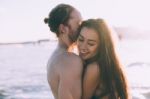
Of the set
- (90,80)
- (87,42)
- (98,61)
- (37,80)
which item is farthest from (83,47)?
(37,80)

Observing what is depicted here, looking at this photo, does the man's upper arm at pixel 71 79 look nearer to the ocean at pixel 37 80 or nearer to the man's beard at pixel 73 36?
the man's beard at pixel 73 36

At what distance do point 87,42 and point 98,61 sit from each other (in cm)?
18

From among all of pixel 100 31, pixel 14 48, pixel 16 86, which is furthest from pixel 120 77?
pixel 14 48

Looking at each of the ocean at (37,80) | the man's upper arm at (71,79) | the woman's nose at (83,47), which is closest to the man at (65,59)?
the man's upper arm at (71,79)

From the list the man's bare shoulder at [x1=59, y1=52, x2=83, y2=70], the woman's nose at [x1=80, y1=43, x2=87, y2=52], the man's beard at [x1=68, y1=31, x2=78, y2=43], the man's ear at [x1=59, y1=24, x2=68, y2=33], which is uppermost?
the man's ear at [x1=59, y1=24, x2=68, y2=33]

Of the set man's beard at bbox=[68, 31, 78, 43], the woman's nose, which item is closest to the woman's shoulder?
the woman's nose

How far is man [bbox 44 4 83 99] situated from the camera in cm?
393

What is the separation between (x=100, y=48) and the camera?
4.03 meters

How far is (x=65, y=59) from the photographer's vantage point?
3.94 metres

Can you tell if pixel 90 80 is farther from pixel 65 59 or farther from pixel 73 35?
pixel 73 35

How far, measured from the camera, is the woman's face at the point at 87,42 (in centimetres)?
398

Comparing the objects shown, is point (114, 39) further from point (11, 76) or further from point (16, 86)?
point (11, 76)

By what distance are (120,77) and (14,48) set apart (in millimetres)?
36229

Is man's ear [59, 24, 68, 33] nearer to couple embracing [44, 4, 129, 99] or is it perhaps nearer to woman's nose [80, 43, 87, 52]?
couple embracing [44, 4, 129, 99]
